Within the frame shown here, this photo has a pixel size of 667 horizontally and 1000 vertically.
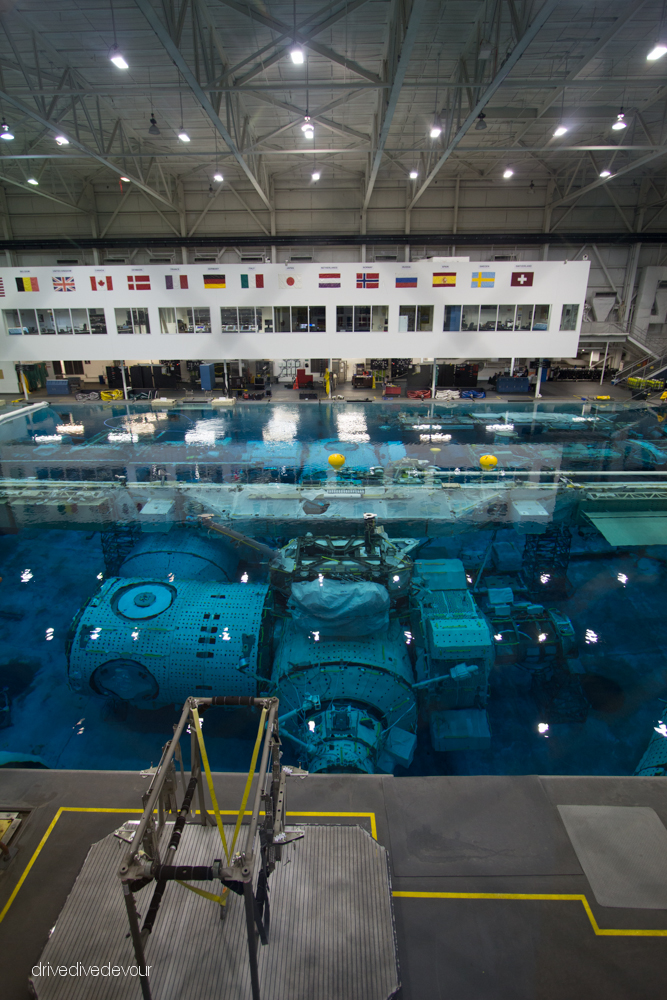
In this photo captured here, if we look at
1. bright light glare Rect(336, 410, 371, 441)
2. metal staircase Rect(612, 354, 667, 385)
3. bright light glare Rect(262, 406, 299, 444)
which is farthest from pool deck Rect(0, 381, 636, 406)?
bright light glare Rect(336, 410, 371, 441)

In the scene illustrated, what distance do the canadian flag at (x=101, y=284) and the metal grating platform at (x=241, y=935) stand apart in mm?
24101

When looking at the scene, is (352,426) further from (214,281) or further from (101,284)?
(101,284)

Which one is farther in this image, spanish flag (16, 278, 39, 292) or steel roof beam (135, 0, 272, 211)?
spanish flag (16, 278, 39, 292)

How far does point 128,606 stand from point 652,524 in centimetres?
968

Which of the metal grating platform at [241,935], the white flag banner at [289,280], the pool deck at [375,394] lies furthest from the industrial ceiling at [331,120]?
the metal grating platform at [241,935]

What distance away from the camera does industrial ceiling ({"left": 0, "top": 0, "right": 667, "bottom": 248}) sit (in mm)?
12625

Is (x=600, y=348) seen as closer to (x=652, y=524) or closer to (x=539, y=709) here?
(x=652, y=524)

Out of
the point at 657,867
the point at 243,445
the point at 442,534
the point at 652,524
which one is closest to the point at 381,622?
the point at 442,534

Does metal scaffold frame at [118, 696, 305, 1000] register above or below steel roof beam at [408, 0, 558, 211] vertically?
below

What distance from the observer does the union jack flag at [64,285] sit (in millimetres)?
23266

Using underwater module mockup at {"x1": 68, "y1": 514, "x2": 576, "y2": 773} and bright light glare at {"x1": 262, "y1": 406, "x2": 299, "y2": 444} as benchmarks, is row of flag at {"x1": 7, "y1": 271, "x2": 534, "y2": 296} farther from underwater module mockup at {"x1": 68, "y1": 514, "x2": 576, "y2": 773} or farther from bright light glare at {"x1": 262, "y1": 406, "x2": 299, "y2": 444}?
underwater module mockup at {"x1": 68, "y1": 514, "x2": 576, "y2": 773}

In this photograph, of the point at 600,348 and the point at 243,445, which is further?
the point at 600,348

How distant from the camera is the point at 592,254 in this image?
2880 centimetres

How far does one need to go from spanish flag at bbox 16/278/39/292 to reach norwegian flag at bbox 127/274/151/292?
4.16m
